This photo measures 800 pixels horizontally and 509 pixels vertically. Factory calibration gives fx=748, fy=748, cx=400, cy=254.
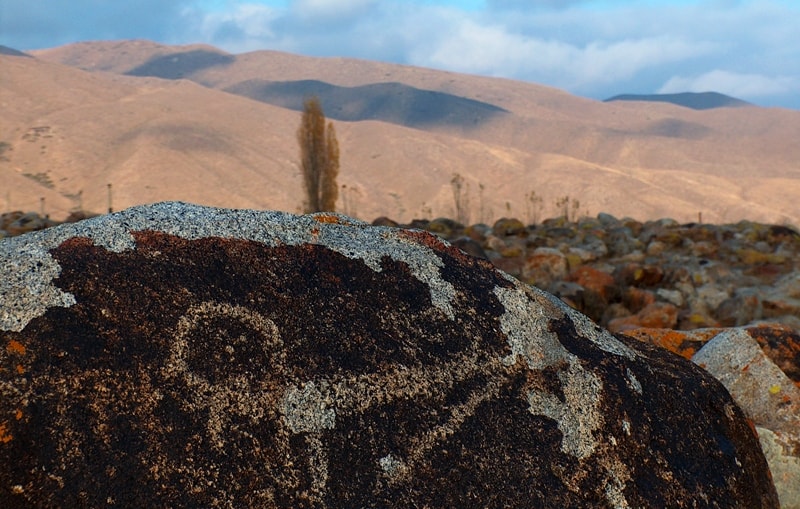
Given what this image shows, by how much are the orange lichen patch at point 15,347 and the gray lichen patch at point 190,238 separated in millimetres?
46

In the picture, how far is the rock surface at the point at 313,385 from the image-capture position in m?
1.92

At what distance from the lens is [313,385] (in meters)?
2.19

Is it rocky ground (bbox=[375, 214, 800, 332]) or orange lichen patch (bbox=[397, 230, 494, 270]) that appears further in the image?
rocky ground (bbox=[375, 214, 800, 332])

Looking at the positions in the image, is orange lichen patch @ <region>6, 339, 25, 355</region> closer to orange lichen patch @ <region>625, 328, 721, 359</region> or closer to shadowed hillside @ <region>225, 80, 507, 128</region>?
orange lichen patch @ <region>625, 328, 721, 359</region>

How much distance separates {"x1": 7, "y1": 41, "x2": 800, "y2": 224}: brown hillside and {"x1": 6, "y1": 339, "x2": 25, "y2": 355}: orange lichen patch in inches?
1099

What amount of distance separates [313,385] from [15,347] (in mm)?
→ 800

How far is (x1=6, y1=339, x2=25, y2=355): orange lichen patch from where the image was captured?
1.95 metres

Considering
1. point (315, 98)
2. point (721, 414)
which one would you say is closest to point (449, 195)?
point (315, 98)

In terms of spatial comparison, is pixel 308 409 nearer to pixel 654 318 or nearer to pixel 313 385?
pixel 313 385

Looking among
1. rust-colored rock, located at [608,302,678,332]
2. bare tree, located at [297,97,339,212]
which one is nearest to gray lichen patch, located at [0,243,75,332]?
rust-colored rock, located at [608,302,678,332]

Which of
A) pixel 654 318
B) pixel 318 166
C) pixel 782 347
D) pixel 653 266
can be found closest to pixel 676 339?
pixel 782 347

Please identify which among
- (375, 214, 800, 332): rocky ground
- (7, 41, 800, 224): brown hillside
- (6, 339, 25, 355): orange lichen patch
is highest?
(6, 339, 25, 355): orange lichen patch

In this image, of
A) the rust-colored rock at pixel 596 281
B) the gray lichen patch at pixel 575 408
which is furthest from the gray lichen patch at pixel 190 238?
the rust-colored rock at pixel 596 281

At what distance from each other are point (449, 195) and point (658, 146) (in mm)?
49813
